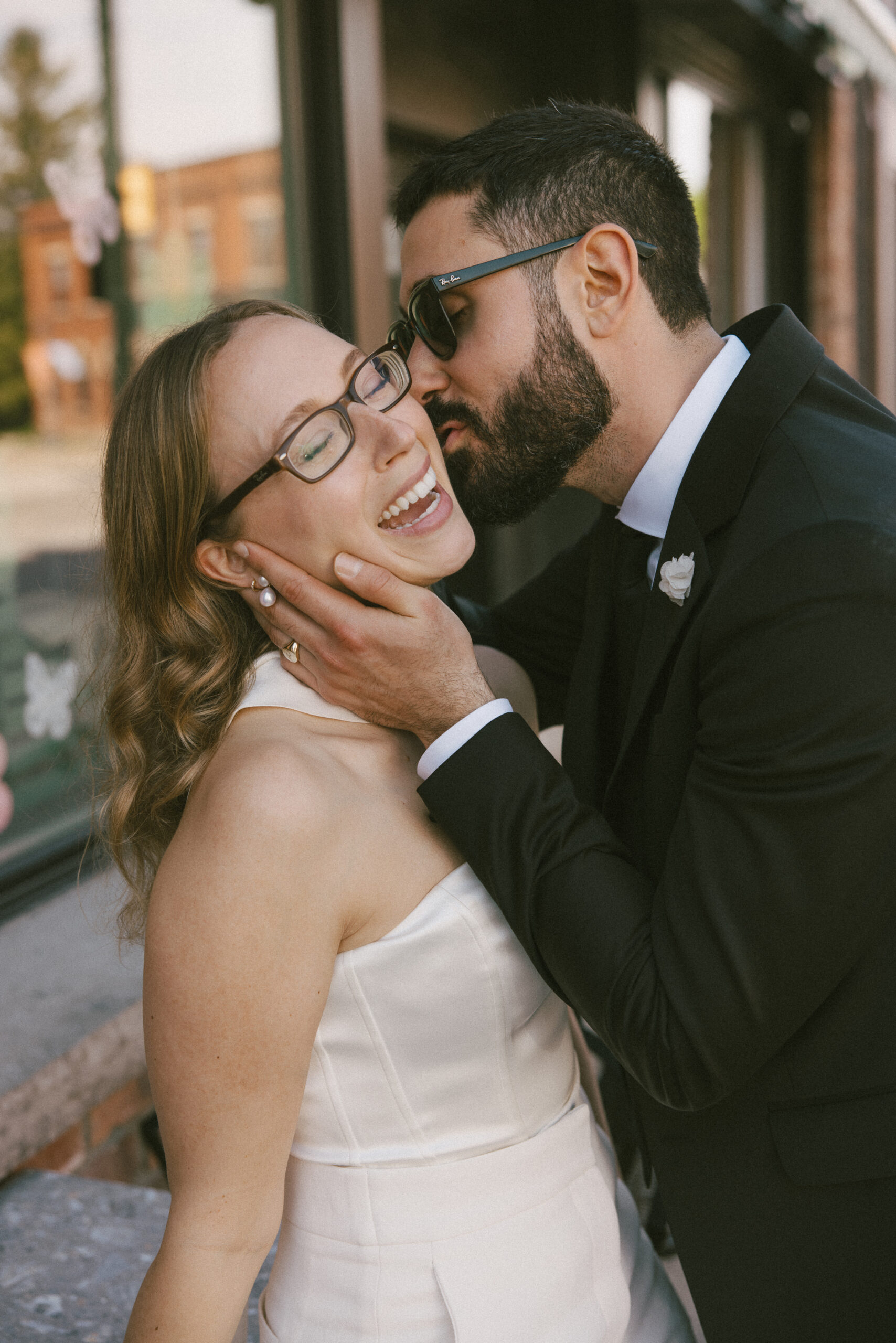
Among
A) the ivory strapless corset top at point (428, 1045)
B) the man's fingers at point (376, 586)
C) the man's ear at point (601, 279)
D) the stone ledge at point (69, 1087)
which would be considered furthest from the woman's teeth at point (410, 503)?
the stone ledge at point (69, 1087)

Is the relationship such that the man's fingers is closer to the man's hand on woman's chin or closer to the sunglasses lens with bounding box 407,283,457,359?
the man's hand on woman's chin

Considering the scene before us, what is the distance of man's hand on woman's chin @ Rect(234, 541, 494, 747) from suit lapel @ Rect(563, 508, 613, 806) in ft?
1.05

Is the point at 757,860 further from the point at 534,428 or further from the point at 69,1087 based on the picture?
the point at 69,1087

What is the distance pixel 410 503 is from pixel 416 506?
0.09 ft

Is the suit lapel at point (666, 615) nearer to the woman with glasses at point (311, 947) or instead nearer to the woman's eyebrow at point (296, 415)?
the woman with glasses at point (311, 947)

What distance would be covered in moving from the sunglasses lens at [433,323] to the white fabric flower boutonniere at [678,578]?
0.64 meters

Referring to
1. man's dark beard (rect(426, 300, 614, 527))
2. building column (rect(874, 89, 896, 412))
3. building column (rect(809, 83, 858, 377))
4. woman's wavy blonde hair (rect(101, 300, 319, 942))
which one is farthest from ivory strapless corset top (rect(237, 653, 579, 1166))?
building column (rect(874, 89, 896, 412))

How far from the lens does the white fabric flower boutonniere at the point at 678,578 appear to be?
1.67m

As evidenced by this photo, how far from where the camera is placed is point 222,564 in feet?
5.83

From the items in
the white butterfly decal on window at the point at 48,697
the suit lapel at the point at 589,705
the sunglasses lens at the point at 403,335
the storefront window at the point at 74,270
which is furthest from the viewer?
the white butterfly decal on window at the point at 48,697

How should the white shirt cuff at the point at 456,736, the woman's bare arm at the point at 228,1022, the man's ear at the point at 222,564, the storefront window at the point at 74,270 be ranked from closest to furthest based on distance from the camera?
the woman's bare arm at the point at 228,1022
the white shirt cuff at the point at 456,736
the man's ear at the point at 222,564
the storefront window at the point at 74,270

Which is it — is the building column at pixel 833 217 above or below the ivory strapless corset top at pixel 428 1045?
above

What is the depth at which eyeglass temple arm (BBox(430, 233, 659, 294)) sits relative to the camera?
6.50 feet

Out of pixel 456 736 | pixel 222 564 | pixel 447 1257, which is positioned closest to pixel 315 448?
pixel 222 564
